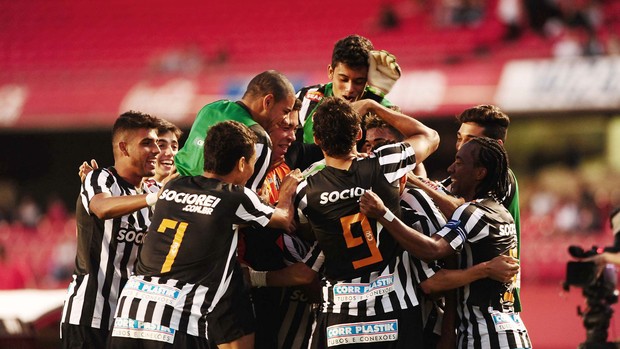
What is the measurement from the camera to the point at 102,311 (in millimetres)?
5902

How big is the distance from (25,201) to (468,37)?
10773 millimetres

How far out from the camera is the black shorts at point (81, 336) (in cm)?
588

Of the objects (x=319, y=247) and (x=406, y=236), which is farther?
(x=319, y=247)

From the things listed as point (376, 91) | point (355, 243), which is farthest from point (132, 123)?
point (355, 243)

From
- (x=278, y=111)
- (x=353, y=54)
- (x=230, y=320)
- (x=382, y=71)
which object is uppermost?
(x=353, y=54)

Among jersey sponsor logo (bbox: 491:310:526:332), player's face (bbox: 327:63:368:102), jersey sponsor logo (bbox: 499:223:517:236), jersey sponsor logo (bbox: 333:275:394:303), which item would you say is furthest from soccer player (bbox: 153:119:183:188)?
jersey sponsor logo (bbox: 491:310:526:332)

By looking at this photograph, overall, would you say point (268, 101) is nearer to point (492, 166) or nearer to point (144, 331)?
point (492, 166)

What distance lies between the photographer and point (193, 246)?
17.3 feet

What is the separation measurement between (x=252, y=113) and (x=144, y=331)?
1.57 metres

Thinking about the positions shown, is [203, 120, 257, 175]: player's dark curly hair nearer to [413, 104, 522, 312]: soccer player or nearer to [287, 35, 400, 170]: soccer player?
[287, 35, 400, 170]: soccer player

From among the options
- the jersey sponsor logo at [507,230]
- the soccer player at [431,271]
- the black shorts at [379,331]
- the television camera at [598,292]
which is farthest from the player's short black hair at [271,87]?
the television camera at [598,292]

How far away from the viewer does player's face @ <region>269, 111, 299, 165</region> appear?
20.1ft

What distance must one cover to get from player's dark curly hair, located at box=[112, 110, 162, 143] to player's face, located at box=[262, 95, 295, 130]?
738 mm

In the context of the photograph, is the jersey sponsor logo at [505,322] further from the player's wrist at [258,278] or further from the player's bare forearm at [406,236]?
the player's wrist at [258,278]
